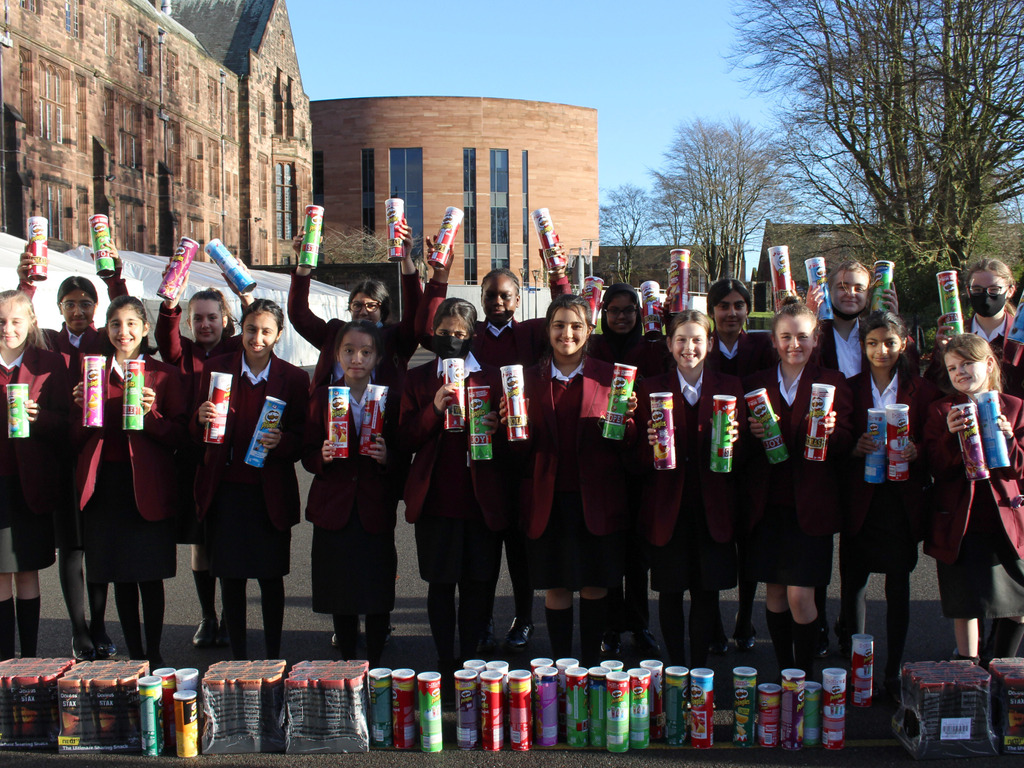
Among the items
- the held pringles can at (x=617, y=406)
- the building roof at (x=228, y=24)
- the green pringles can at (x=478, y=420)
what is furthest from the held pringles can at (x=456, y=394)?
the building roof at (x=228, y=24)

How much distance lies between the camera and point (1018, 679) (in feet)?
12.1

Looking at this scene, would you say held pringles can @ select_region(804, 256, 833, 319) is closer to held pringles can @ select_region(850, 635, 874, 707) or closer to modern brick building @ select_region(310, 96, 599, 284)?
held pringles can @ select_region(850, 635, 874, 707)

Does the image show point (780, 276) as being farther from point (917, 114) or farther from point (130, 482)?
point (917, 114)

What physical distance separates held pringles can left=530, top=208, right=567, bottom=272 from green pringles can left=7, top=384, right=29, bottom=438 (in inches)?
105

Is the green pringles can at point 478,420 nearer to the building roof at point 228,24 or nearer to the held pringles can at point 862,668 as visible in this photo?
the held pringles can at point 862,668

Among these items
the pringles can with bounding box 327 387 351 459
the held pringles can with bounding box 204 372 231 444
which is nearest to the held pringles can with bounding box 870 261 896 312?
the pringles can with bounding box 327 387 351 459

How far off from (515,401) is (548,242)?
1.46 metres

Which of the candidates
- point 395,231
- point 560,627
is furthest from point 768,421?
point 395,231

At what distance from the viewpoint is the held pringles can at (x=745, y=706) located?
3775mm

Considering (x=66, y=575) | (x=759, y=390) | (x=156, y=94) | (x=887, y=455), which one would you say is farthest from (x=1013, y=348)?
(x=156, y=94)

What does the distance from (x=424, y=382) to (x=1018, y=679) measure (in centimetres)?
277

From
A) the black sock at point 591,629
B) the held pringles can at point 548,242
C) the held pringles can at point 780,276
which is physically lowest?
the black sock at point 591,629

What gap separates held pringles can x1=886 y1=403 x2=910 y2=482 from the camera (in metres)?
3.87

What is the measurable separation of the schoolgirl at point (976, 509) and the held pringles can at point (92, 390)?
12.1 ft
